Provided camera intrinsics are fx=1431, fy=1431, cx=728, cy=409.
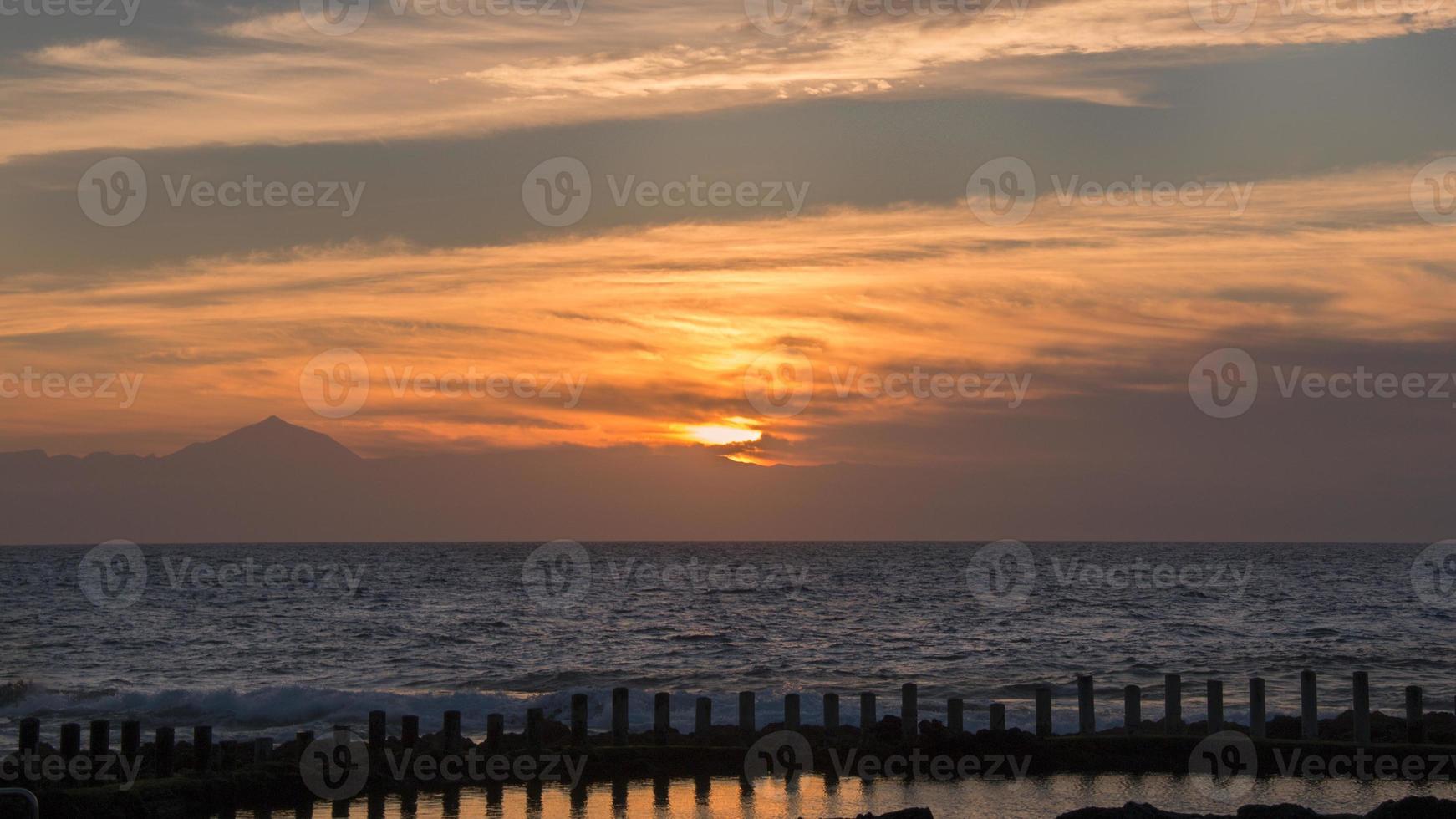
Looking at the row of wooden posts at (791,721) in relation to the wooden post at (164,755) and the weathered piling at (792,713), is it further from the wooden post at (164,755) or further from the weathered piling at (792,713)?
the wooden post at (164,755)

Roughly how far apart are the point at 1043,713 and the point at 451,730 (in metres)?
9.28

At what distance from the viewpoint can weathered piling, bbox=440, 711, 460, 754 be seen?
2180cm

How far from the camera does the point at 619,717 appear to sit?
22672mm

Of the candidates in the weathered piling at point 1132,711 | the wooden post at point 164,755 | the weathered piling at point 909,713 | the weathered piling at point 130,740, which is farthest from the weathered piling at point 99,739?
the weathered piling at point 1132,711

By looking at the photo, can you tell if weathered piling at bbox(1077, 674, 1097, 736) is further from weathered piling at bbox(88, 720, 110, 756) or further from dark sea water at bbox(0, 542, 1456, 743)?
weathered piling at bbox(88, 720, 110, 756)

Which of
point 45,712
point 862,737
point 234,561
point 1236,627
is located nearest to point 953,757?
point 862,737

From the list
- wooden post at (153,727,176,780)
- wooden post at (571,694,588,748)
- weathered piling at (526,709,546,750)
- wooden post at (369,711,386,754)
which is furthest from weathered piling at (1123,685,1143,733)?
wooden post at (153,727,176,780)

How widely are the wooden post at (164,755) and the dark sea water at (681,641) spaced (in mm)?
9257

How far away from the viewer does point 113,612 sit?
267 feet

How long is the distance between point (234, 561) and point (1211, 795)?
16008cm

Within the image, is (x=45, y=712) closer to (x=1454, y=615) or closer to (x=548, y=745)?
(x=548, y=745)

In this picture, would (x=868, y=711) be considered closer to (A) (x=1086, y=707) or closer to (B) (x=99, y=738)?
(A) (x=1086, y=707)

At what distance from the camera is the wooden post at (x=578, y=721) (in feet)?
72.6

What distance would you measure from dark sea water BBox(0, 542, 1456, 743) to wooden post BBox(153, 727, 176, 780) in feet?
30.4
